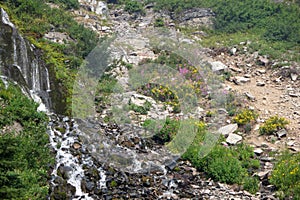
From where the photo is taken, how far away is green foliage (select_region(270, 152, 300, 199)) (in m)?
10.6

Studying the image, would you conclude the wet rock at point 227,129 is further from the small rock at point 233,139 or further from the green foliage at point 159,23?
the green foliage at point 159,23

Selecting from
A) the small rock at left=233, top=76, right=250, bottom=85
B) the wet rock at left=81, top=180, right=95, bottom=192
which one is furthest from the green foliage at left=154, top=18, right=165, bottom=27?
the wet rock at left=81, top=180, right=95, bottom=192

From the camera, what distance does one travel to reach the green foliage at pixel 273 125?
46.1 ft

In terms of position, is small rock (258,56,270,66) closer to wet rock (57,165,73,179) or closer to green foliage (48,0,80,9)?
wet rock (57,165,73,179)

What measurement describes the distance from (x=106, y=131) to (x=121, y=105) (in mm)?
2139

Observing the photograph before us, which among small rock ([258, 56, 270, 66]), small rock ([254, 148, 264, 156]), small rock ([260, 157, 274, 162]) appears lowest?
small rock ([260, 157, 274, 162])

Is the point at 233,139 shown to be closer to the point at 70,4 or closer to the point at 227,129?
the point at 227,129

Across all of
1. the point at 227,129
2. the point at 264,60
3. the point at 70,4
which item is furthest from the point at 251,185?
the point at 70,4

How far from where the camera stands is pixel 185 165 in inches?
506

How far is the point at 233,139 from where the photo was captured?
1391cm

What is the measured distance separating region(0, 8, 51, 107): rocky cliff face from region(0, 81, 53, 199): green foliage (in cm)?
135

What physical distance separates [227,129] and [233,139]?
2.64 ft

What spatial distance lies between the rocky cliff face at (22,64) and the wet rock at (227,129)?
7519 mm

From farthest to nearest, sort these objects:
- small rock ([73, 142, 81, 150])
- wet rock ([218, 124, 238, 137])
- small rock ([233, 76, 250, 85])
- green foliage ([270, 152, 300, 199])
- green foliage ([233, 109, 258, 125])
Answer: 1. small rock ([233, 76, 250, 85])
2. green foliage ([233, 109, 258, 125])
3. wet rock ([218, 124, 238, 137])
4. small rock ([73, 142, 81, 150])
5. green foliage ([270, 152, 300, 199])
